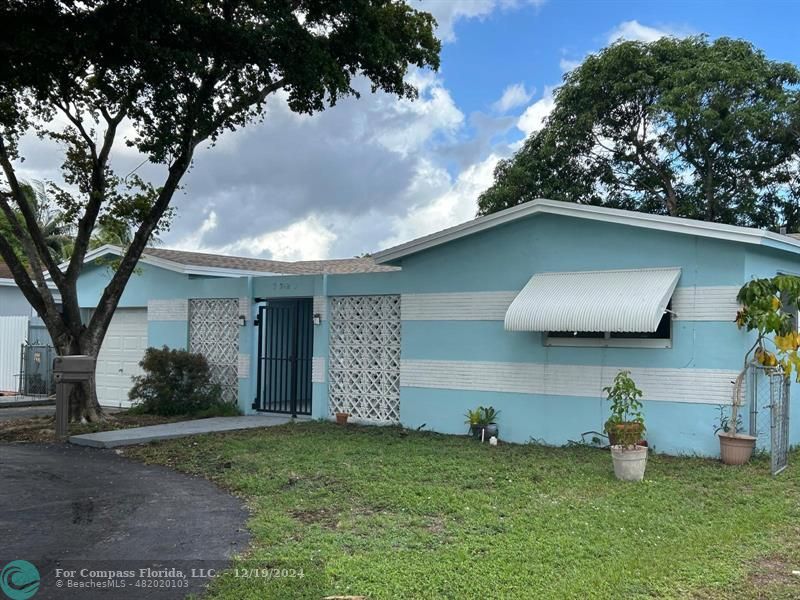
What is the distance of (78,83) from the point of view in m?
12.9

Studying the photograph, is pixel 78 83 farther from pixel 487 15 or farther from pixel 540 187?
pixel 540 187

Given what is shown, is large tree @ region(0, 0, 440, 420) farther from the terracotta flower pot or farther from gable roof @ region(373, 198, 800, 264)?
the terracotta flower pot

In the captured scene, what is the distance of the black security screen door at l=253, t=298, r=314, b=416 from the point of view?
1497 centimetres

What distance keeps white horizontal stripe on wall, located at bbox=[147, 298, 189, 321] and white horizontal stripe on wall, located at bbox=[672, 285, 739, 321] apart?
10.5m

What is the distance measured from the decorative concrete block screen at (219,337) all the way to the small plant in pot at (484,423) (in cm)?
575

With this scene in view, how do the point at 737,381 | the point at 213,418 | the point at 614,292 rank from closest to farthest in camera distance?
the point at 737,381 → the point at 614,292 → the point at 213,418

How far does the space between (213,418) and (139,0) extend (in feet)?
25.6

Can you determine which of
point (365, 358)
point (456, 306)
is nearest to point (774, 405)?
point (456, 306)

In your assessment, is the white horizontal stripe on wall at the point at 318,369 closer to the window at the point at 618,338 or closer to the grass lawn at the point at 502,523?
the grass lawn at the point at 502,523

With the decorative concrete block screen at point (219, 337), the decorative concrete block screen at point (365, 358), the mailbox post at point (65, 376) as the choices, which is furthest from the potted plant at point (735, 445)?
the mailbox post at point (65, 376)

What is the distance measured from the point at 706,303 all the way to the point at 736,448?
2.00 metres

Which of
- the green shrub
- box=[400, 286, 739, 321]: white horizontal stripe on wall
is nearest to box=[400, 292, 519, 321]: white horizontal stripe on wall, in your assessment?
box=[400, 286, 739, 321]: white horizontal stripe on wall

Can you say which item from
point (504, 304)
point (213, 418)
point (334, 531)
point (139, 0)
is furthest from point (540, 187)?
point (334, 531)

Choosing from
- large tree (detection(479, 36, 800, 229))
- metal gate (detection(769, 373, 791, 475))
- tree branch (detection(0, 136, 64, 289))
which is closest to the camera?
metal gate (detection(769, 373, 791, 475))
